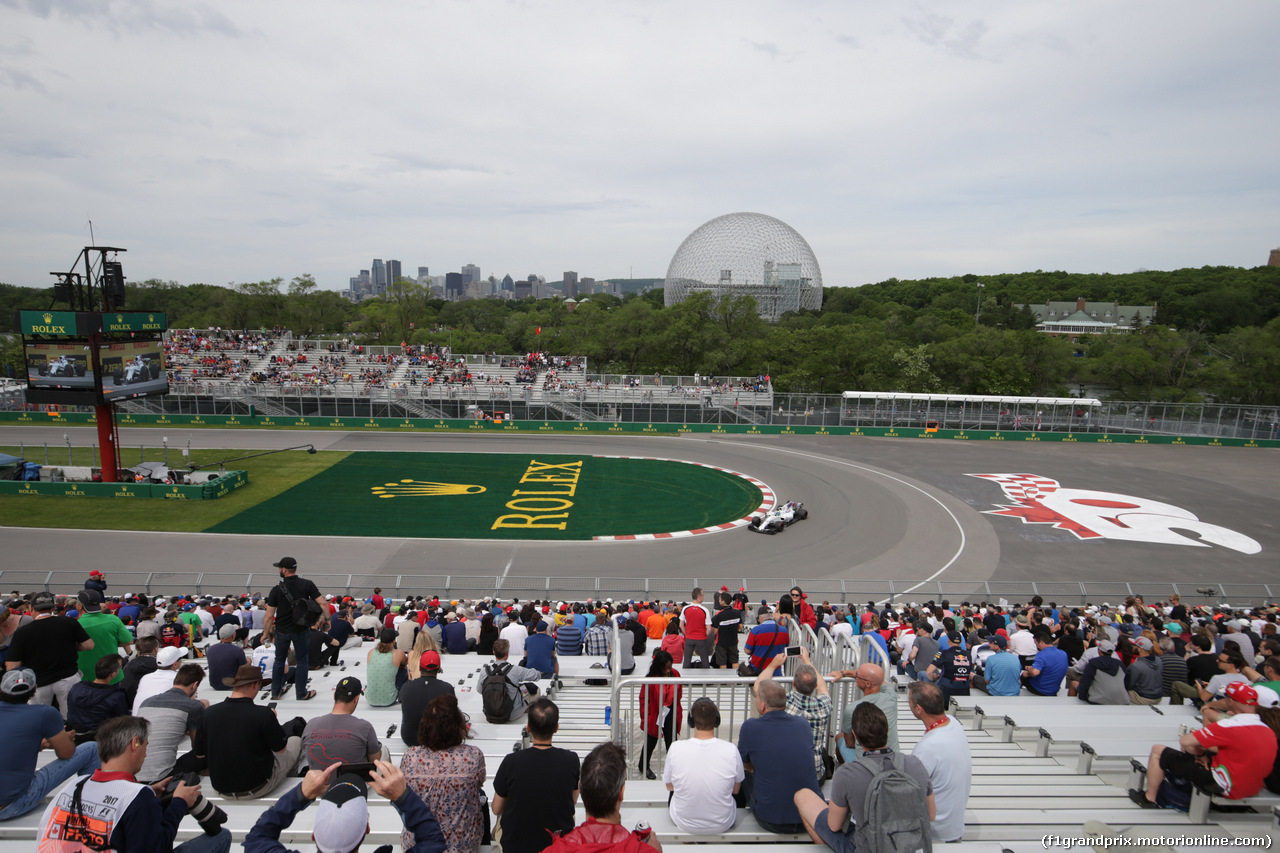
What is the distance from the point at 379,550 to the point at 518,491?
9.14m

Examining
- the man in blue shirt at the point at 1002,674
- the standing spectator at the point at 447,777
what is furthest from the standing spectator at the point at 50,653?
the man in blue shirt at the point at 1002,674

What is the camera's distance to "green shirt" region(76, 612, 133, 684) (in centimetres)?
855

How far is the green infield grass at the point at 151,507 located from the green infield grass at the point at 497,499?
0.82 meters

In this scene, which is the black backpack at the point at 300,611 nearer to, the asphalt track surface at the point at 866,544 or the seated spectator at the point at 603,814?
the seated spectator at the point at 603,814

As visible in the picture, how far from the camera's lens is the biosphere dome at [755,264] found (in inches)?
3666

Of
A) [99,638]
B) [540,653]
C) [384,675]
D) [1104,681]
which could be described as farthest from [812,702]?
[99,638]

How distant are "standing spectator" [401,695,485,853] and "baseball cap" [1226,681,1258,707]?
6.37m

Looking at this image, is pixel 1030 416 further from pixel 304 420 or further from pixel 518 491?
pixel 304 420

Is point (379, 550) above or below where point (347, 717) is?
below

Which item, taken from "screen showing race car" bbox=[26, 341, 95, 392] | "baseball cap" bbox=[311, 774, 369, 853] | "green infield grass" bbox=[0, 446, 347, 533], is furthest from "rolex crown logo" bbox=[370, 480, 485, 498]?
"baseball cap" bbox=[311, 774, 369, 853]

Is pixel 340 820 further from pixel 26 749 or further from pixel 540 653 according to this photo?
pixel 540 653

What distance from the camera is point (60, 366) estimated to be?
30375 mm

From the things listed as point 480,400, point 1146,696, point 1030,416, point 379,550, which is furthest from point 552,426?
point 1146,696

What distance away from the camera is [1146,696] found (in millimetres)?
9578
